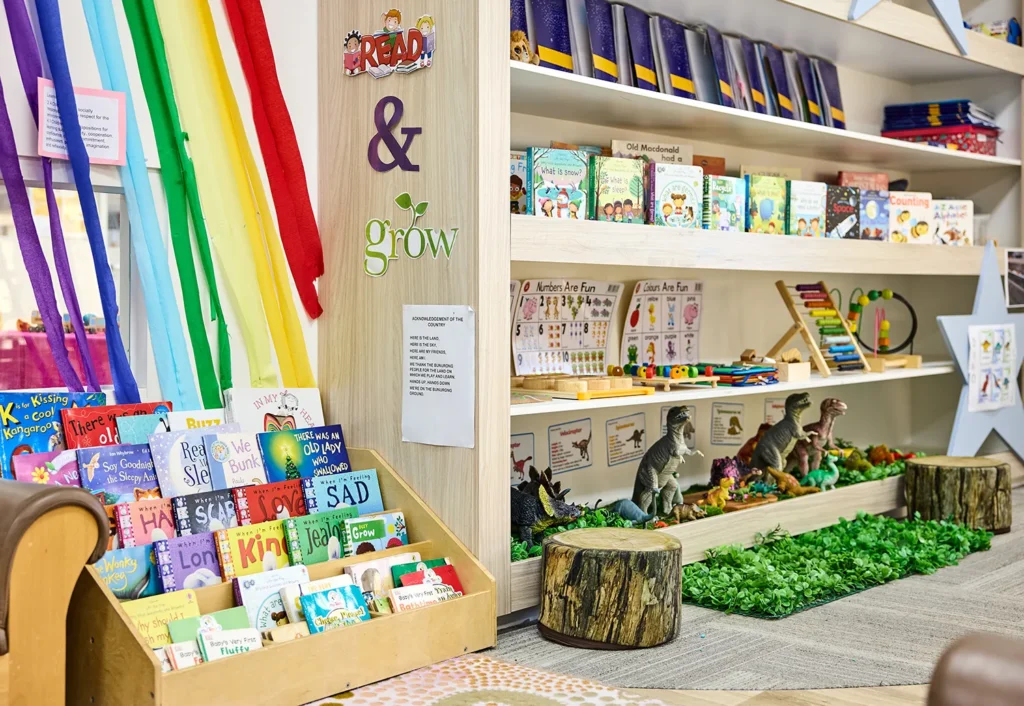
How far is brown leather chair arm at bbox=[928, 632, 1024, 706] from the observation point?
131 cm

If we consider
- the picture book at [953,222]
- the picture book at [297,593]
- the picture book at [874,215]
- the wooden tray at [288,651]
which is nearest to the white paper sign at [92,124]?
the wooden tray at [288,651]

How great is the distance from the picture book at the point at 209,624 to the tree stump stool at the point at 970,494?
3051 mm

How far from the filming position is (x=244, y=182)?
127 inches

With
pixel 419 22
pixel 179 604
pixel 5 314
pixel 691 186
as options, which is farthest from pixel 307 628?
pixel 691 186

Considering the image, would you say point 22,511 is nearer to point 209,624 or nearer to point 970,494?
point 209,624

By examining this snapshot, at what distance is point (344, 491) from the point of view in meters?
3.10

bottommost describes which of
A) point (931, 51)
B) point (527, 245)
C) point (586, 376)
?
point (586, 376)

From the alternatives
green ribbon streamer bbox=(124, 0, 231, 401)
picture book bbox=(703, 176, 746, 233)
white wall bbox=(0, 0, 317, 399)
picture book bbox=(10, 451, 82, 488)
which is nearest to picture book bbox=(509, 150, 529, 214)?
white wall bbox=(0, 0, 317, 399)

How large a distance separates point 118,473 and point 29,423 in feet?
0.80

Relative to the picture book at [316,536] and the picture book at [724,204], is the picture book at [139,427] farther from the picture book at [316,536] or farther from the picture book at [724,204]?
the picture book at [724,204]

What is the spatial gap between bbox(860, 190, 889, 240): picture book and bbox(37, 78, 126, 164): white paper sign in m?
3.08

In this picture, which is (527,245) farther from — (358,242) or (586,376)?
(586,376)

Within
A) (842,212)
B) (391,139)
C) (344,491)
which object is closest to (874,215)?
(842,212)

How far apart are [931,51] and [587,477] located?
255cm
